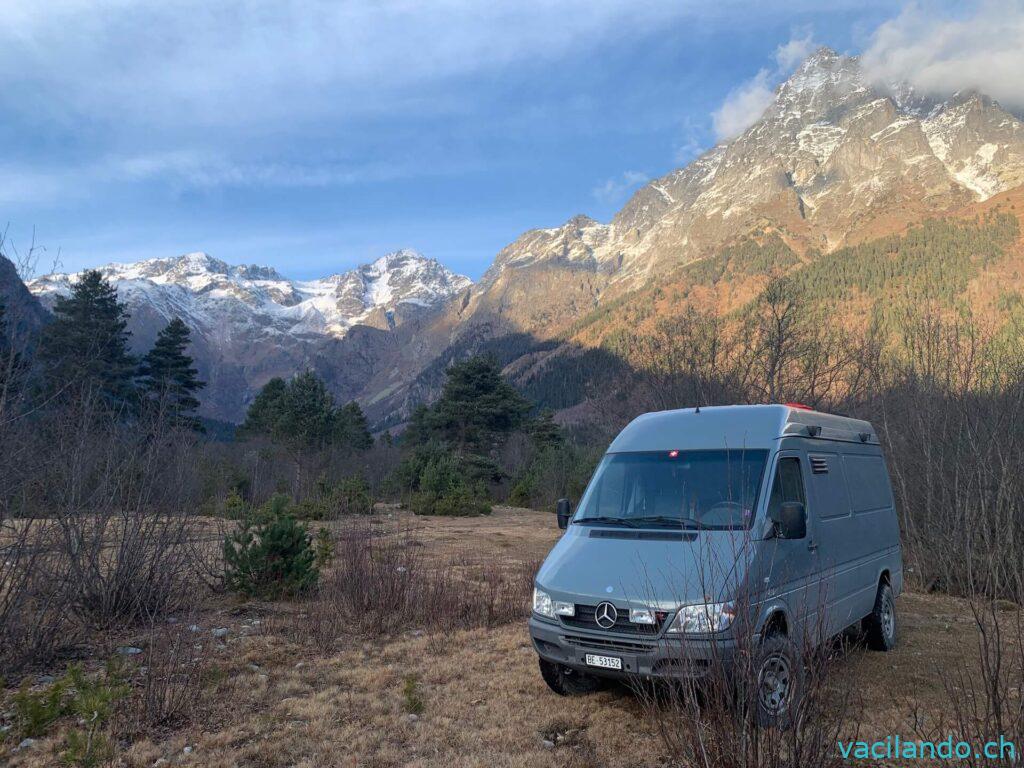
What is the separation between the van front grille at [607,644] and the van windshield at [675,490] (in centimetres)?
107

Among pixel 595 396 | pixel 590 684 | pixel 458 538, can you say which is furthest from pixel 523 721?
pixel 595 396

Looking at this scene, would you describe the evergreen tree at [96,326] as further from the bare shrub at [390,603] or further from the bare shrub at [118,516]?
the bare shrub at [390,603]

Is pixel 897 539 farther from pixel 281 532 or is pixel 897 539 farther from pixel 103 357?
pixel 103 357

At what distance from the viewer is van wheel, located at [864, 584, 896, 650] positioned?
22.4 feet

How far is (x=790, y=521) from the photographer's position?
485cm

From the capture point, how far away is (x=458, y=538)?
1745 centimetres

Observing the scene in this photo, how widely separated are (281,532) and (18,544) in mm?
3758

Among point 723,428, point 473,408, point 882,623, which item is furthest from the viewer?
point 473,408

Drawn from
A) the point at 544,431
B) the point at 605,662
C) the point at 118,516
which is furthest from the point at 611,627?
the point at 544,431

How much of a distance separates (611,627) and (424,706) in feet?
6.33

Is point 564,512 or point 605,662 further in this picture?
point 564,512

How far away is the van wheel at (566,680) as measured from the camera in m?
5.47

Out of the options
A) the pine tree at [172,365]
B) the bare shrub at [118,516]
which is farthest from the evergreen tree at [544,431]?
the bare shrub at [118,516]

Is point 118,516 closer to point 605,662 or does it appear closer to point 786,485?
point 605,662
